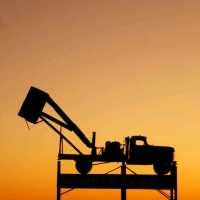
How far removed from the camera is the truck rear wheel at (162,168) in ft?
133

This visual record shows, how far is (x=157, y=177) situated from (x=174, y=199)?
9.16 feet

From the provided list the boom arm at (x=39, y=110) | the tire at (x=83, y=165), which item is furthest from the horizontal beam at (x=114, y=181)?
the boom arm at (x=39, y=110)

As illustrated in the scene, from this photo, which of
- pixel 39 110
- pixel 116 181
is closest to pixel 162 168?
pixel 116 181

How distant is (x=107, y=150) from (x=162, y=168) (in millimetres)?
3963

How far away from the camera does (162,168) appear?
40.6 meters

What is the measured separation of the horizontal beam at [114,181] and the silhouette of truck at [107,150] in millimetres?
1866

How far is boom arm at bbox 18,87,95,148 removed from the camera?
4009 cm

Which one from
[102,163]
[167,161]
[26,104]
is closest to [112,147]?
[102,163]

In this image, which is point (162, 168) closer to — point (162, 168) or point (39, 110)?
point (162, 168)

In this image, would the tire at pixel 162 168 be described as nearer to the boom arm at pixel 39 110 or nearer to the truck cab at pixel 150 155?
the truck cab at pixel 150 155

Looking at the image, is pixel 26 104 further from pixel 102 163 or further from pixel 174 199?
pixel 174 199

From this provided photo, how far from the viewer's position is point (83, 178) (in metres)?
37.4

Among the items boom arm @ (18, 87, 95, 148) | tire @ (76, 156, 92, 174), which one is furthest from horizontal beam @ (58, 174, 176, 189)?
boom arm @ (18, 87, 95, 148)

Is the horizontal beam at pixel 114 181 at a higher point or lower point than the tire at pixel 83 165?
lower
